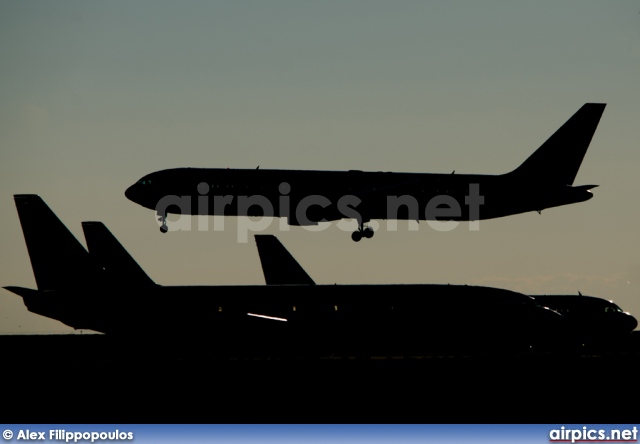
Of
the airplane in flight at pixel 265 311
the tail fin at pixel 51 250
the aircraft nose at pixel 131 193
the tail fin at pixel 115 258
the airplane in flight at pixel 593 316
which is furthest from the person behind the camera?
the aircraft nose at pixel 131 193

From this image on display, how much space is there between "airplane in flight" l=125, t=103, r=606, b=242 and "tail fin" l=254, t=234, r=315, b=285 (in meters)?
2.56

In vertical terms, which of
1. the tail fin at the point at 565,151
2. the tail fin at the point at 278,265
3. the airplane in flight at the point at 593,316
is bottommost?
the airplane in flight at the point at 593,316

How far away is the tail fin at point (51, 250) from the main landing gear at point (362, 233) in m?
27.3

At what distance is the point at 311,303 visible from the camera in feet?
206

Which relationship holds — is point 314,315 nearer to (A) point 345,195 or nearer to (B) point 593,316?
(B) point 593,316

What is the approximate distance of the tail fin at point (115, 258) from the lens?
65.6 m

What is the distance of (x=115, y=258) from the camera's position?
65812 millimetres

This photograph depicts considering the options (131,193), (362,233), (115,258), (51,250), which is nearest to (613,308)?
(362,233)

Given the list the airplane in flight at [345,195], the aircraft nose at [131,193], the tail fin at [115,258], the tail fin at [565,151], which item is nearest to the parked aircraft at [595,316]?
the airplane in flight at [345,195]

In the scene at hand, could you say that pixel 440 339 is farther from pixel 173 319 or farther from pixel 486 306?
pixel 173 319

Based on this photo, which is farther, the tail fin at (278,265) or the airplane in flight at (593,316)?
the tail fin at (278,265)

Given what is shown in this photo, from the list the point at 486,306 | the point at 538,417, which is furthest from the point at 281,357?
the point at 538,417

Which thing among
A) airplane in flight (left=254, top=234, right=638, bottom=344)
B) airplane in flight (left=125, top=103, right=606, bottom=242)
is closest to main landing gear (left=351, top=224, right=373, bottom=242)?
airplane in flight (left=125, top=103, right=606, bottom=242)

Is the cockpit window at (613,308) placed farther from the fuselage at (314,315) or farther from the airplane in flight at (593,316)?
the fuselage at (314,315)
